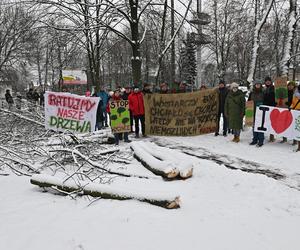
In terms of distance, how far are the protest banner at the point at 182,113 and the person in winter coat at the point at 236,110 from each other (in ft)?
3.78

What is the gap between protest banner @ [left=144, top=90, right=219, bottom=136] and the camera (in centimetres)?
1194

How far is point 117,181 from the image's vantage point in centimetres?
680

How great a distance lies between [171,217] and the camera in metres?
4.93

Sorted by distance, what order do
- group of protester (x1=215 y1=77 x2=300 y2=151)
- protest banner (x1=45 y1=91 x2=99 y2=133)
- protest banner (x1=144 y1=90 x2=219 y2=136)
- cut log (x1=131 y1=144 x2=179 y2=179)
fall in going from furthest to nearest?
1. protest banner (x1=45 y1=91 x2=99 y2=133)
2. protest banner (x1=144 y1=90 x2=219 y2=136)
3. group of protester (x1=215 y1=77 x2=300 y2=151)
4. cut log (x1=131 y1=144 x2=179 y2=179)

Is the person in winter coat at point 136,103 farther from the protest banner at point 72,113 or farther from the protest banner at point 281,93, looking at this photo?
the protest banner at point 281,93

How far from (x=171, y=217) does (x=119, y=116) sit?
6705 mm

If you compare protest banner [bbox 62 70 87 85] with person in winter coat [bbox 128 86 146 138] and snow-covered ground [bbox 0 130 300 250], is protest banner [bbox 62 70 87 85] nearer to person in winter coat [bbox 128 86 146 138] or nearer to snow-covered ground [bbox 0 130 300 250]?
person in winter coat [bbox 128 86 146 138]

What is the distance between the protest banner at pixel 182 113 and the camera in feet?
39.2

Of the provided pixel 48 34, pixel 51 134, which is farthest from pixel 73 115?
pixel 48 34

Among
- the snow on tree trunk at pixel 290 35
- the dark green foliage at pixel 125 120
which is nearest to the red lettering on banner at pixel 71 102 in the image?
the dark green foliage at pixel 125 120

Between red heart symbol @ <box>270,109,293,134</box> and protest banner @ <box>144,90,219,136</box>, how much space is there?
2.26 metres

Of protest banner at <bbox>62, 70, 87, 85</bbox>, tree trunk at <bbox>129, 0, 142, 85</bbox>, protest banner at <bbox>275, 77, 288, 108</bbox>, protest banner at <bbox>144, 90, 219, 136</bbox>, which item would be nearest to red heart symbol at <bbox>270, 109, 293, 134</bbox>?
protest banner at <bbox>275, 77, 288, 108</bbox>

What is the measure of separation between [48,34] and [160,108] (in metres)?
6.63

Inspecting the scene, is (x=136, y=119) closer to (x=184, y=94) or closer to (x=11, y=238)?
(x=184, y=94)
